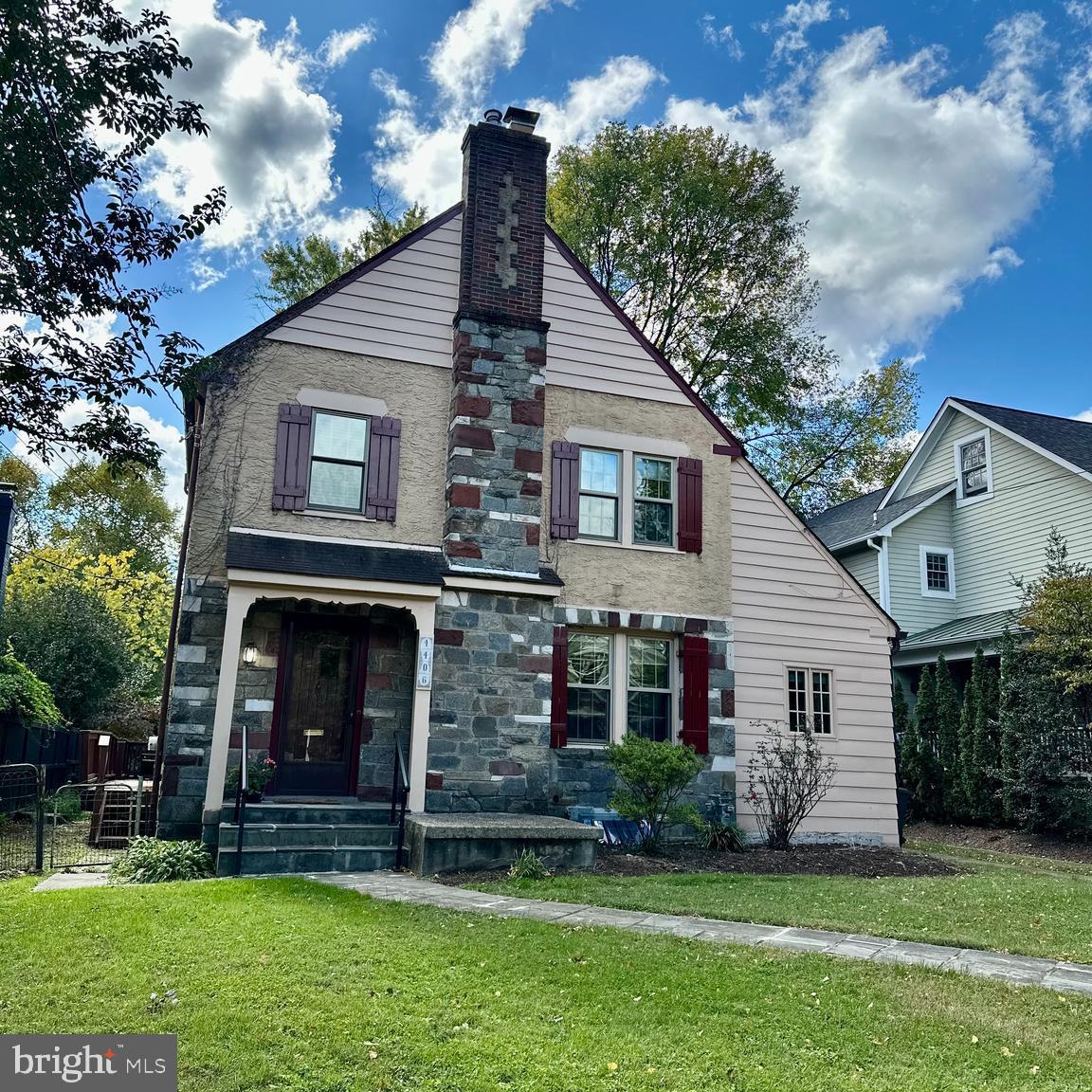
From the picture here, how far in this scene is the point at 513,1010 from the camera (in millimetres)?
4676

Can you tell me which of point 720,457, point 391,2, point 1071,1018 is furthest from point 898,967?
point 391,2

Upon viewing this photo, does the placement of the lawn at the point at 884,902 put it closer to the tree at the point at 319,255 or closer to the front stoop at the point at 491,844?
the front stoop at the point at 491,844

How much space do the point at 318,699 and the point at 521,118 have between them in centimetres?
815

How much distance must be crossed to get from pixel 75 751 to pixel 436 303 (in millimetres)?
11201

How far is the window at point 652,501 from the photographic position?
12.8 meters

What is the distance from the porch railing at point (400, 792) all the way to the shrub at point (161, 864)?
73.1 inches

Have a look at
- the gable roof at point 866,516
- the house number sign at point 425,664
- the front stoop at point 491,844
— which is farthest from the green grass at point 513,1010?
the gable roof at point 866,516

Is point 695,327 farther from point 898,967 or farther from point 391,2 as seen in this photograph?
point 898,967

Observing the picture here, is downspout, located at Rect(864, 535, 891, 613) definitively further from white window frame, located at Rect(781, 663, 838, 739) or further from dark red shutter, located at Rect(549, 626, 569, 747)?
dark red shutter, located at Rect(549, 626, 569, 747)

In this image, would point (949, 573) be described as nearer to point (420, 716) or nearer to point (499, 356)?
point (499, 356)

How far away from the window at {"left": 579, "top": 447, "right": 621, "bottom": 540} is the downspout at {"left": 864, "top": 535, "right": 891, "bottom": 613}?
417 inches

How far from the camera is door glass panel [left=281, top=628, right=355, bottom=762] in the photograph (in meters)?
10.8

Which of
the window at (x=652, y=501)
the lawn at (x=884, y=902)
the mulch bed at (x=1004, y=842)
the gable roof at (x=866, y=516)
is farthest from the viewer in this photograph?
the gable roof at (x=866, y=516)

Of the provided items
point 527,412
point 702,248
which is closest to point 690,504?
point 527,412
